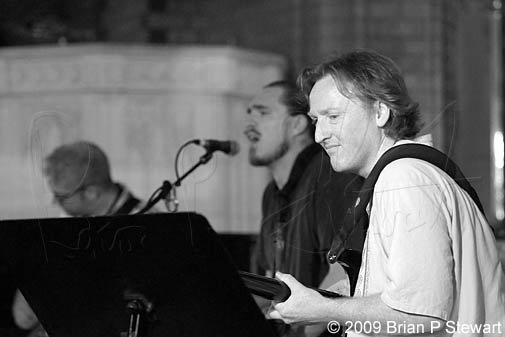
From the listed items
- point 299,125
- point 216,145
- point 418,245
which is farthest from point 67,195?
point 418,245

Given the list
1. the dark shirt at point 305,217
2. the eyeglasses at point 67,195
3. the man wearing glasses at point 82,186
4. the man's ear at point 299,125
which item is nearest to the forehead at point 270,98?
the man's ear at point 299,125

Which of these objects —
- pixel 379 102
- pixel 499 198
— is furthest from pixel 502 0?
pixel 379 102

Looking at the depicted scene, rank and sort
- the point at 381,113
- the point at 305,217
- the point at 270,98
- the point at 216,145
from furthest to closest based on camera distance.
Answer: the point at 270,98, the point at 216,145, the point at 305,217, the point at 381,113

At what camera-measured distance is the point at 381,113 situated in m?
2.12

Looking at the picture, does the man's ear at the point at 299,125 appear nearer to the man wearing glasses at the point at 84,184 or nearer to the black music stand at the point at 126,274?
the man wearing glasses at the point at 84,184

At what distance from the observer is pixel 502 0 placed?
6.27m

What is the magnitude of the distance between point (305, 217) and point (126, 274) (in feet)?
3.58

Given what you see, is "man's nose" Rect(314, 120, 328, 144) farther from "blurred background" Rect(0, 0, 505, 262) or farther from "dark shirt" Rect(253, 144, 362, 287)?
"blurred background" Rect(0, 0, 505, 262)

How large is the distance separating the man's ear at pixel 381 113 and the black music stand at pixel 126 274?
43cm

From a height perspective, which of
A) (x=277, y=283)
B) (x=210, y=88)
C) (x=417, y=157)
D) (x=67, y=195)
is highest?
(x=417, y=157)

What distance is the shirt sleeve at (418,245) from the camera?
74.0 inches

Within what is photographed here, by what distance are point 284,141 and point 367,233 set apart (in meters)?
1.49

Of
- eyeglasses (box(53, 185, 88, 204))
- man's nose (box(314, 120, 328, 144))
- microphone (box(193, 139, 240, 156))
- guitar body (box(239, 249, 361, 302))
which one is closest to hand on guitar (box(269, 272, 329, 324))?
guitar body (box(239, 249, 361, 302))

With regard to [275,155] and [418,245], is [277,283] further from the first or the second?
[275,155]
